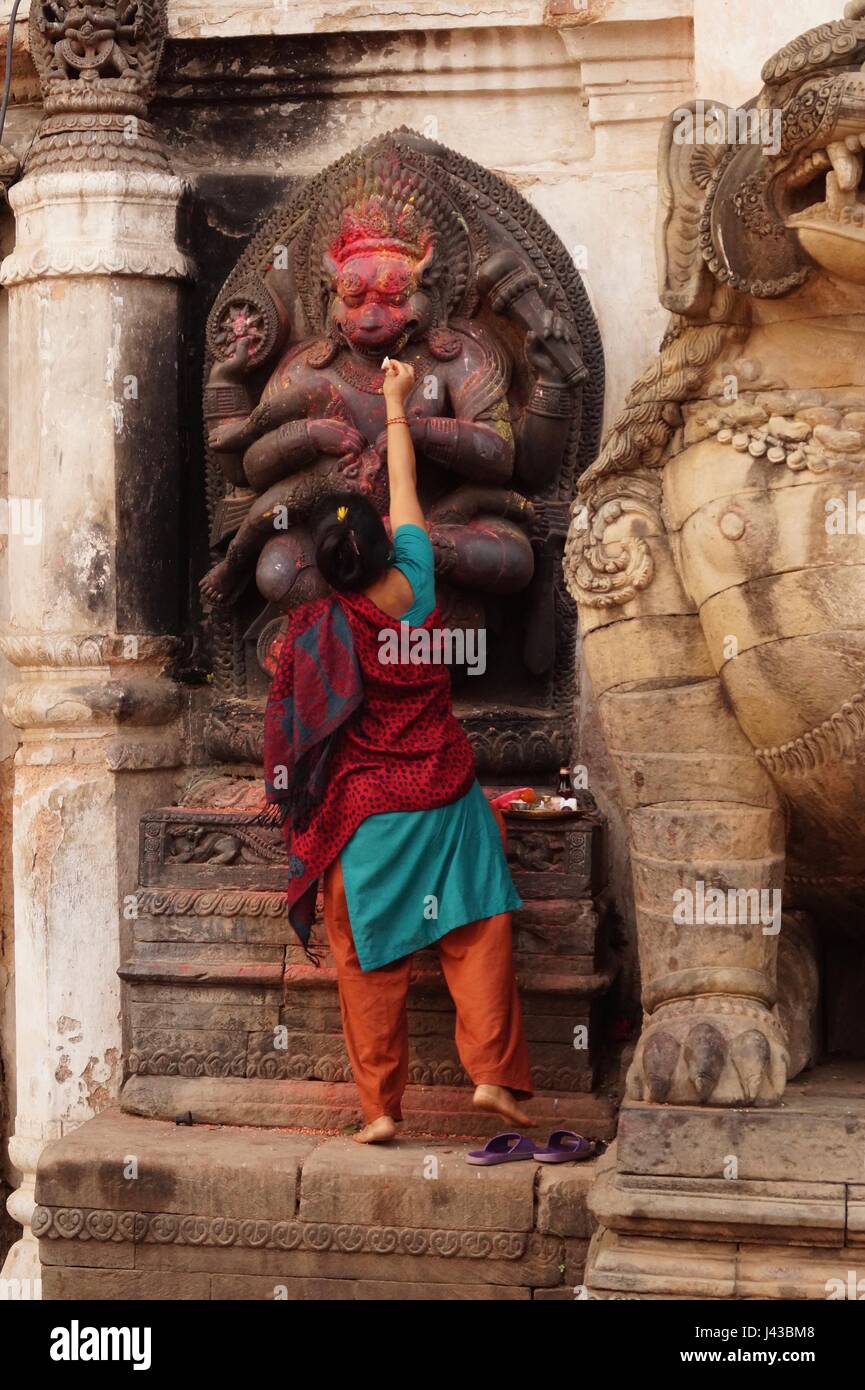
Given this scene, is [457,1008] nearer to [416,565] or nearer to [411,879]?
[411,879]

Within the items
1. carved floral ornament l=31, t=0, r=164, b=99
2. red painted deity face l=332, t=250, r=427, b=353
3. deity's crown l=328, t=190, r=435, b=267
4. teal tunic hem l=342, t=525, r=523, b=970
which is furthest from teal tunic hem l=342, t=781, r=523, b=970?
carved floral ornament l=31, t=0, r=164, b=99

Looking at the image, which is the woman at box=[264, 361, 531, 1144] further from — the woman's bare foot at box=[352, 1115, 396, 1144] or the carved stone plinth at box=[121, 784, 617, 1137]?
the carved stone plinth at box=[121, 784, 617, 1137]

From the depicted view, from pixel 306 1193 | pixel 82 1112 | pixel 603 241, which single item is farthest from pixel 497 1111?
pixel 603 241

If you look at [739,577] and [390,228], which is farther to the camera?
[390,228]

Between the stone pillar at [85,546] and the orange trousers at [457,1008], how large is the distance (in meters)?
0.97

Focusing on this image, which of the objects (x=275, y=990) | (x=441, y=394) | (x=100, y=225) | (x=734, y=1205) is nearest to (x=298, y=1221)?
(x=275, y=990)

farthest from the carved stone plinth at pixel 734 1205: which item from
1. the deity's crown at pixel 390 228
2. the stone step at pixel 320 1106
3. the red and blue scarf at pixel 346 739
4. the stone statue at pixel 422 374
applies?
the deity's crown at pixel 390 228

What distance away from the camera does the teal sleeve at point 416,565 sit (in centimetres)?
473

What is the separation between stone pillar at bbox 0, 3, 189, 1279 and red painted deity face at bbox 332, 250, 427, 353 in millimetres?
607

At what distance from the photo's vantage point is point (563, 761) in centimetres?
536

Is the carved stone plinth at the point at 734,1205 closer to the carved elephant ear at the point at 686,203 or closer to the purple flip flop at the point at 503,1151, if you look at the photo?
the purple flip flop at the point at 503,1151

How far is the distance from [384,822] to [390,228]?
1.63 meters

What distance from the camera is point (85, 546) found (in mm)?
5492

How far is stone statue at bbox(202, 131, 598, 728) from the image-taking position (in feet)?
17.1
